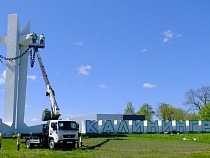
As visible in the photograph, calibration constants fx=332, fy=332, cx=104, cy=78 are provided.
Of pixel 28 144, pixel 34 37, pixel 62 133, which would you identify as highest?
pixel 34 37

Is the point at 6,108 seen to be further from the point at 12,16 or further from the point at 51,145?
the point at 51,145

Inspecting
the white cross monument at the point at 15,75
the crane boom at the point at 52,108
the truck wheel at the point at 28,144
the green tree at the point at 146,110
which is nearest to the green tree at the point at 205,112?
the green tree at the point at 146,110

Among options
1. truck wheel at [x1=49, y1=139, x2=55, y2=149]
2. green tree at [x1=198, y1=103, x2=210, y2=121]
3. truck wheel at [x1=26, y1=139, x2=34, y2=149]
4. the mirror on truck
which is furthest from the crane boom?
green tree at [x1=198, y1=103, x2=210, y2=121]

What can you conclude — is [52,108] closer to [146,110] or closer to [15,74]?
[15,74]

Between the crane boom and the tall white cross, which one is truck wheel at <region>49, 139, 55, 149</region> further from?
the tall white cross

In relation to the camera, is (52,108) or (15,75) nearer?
(52,108)

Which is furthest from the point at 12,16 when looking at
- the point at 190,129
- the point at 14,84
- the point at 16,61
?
the point at 190,129

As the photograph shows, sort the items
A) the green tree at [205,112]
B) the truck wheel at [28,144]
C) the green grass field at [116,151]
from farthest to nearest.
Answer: the green tree at [205,112] < the truck wheel at [28,144] < the green grass field at [116,151]

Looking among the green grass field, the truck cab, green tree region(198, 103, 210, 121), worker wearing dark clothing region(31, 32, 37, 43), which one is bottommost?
the green grass field

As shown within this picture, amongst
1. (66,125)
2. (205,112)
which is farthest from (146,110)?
(66,125)

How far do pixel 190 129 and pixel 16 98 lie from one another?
108ft

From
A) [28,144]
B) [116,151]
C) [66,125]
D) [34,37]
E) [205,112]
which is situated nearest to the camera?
[116,151]

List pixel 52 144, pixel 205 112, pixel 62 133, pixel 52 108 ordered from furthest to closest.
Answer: pixel 205 112
pixel 52 108
pixel 52 144
pixel 62 133

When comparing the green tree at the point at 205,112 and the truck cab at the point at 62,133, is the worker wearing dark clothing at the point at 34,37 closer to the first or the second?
the truck cab at the point at 62,133
